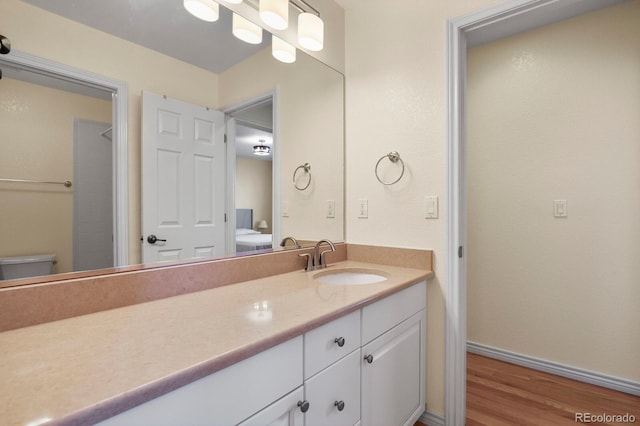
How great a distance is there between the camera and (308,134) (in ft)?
6.20

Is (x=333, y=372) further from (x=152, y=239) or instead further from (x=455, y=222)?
(x=455, y=222)

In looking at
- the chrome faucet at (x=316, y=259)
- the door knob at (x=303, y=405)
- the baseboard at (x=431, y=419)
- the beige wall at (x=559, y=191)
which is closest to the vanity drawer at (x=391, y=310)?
the door knob at (x=303, y=405)

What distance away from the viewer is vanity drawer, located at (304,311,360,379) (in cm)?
90

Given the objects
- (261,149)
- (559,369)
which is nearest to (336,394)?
(261,149)

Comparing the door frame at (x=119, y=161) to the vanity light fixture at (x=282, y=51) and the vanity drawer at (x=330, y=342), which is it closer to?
the vanity drawer at (x=330, y=342)

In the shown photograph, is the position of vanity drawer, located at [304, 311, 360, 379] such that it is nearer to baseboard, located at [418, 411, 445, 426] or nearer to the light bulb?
baseboard, located at [418, 411, 445, 426]

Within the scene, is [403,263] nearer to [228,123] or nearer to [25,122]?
[228,123]

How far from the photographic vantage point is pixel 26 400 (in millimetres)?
502

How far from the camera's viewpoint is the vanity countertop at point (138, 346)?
1.67 ft

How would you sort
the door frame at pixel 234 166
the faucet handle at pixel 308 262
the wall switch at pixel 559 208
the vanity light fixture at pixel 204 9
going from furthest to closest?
the wall switch at pixel 559 208 → the faucet handle at pixel 308 262 → the door frame at pixel 234 166 → the vanity light fixture at pixel 204 9

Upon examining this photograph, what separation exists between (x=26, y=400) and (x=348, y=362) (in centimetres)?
82

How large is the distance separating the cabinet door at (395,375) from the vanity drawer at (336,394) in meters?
0.06

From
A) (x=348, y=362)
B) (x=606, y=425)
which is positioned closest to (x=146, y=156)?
(x=348, y=362)

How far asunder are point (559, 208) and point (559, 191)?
12 cm
